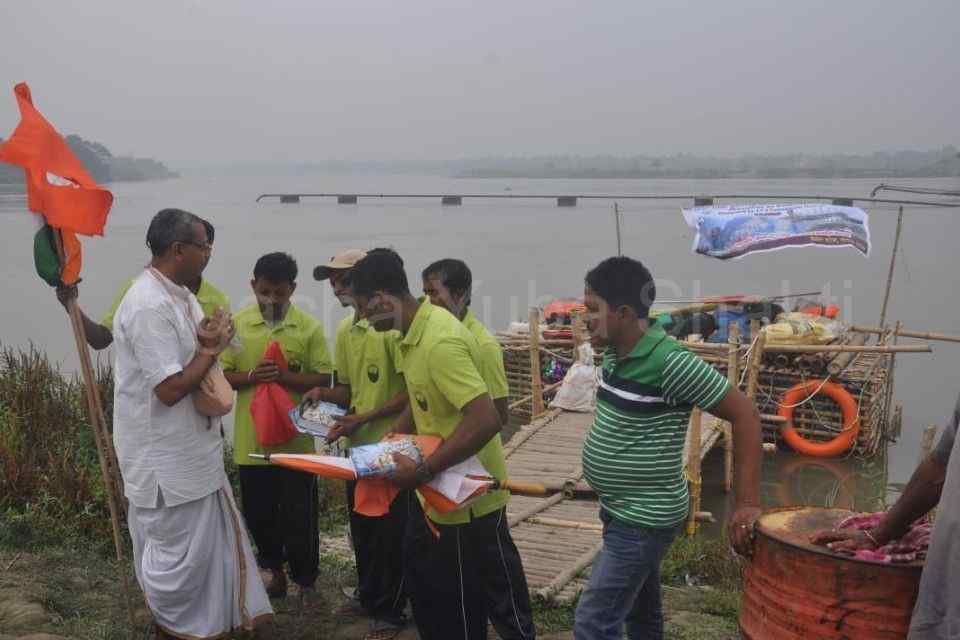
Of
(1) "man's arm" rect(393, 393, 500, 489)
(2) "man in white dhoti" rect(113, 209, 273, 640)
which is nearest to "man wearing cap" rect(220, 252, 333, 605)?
(2) "man in white dhoti" rect(113, 209, 273, 640)

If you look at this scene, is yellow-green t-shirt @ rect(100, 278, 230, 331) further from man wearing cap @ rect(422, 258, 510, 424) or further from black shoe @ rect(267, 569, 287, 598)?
black shoe @ rect(267, 569, 287, 598)

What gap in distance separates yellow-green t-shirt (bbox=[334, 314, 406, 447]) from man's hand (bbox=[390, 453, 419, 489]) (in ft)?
2.71

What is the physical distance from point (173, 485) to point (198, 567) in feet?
1.08

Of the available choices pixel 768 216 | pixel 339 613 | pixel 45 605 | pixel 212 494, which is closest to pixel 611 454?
pixel 212 494

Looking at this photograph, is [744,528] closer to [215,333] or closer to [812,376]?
[215,333]

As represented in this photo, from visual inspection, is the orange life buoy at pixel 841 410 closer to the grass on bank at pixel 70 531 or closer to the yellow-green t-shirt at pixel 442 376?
the grass on bank at pixel 70 531

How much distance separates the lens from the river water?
14.8 metres

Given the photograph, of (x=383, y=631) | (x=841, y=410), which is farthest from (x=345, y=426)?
(x=841, y=410)

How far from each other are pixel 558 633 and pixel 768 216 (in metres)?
10.2

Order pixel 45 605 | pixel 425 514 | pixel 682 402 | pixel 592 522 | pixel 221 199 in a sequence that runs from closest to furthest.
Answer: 1. pixel 682 402
2. pixel 425 514
3. pixel 45 605
4. pixel 592 522
5. pixel 221 199

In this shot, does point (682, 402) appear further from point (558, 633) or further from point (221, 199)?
point (221, 199)

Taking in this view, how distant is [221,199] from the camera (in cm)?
11150

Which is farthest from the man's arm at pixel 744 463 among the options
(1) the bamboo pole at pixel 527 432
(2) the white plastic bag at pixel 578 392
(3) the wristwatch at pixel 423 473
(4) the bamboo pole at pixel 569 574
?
(2) the white plastic bag at pixel 578 392

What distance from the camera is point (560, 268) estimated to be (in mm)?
40406
